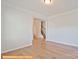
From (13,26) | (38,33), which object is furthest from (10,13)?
(38,33)

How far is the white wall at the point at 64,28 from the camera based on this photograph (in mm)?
5039

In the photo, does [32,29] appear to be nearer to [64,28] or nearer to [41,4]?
[41,4]

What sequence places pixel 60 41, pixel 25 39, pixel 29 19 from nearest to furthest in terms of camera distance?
pixel 25 39
pixel 29 19
pixel 60 41

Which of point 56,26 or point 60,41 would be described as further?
point 56,26

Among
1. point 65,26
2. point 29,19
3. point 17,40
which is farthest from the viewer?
point 65,26

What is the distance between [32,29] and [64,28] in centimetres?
223

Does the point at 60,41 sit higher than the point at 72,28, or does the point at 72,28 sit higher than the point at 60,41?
the point at 72,28

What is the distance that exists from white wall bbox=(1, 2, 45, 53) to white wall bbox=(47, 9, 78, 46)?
224cm

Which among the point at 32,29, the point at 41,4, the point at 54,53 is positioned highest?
the point at 41,4

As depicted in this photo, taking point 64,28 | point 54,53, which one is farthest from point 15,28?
point 64,28

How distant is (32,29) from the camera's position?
18.7 ft

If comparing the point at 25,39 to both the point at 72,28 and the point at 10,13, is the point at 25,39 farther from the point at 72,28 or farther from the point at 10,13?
the point at 72,28

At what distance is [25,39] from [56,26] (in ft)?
9.34

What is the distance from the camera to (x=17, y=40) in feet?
14.1
